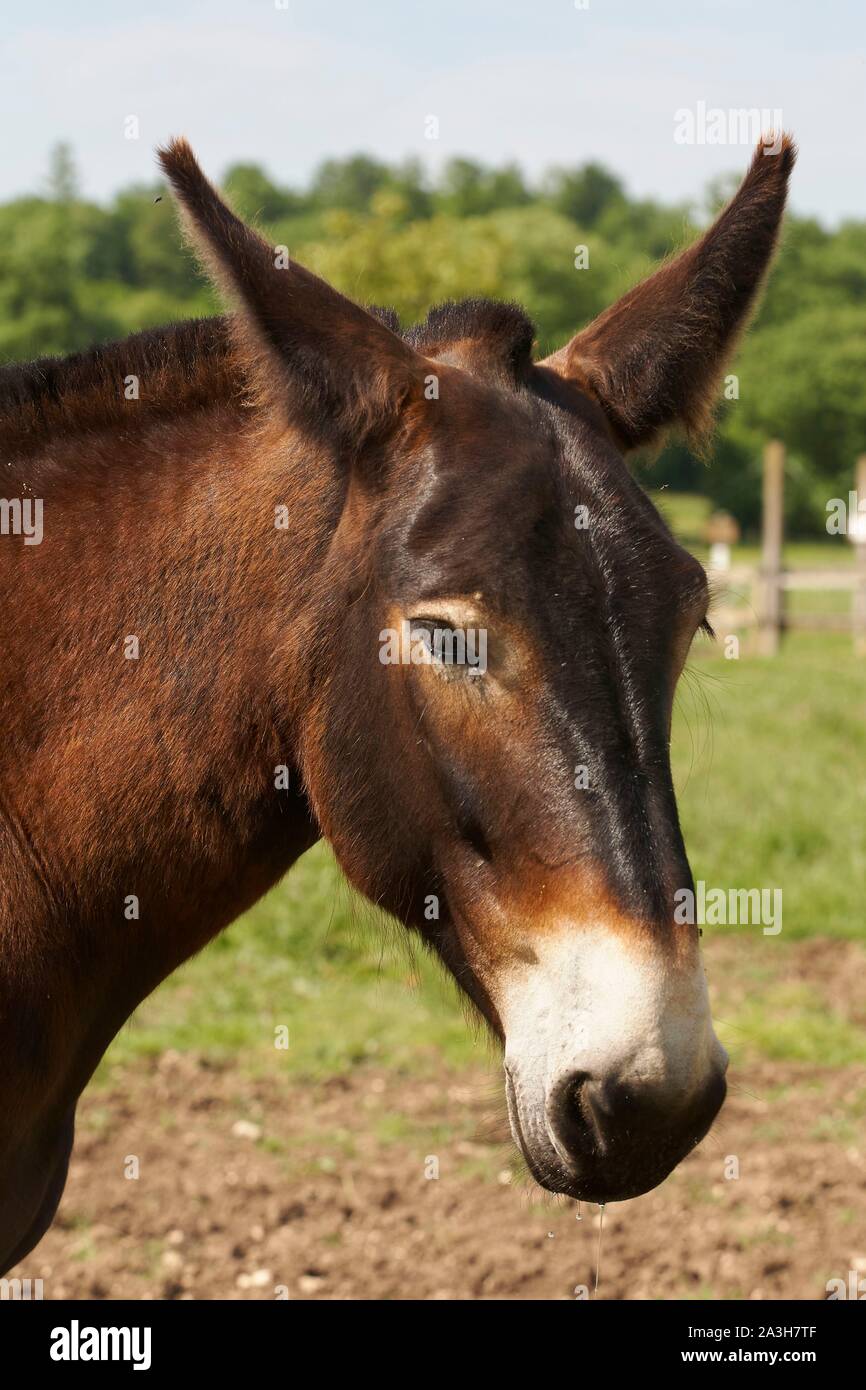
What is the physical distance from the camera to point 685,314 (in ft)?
9.59

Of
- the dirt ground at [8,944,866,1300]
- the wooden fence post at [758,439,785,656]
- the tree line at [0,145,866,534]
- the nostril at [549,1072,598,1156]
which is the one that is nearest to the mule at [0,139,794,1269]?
the nostril at [549,1072,598,1156]

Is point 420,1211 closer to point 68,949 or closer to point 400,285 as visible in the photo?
point 68,949

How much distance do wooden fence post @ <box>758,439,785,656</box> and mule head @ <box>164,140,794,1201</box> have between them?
21156 mm

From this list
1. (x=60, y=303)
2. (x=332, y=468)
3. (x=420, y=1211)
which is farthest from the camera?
(x=60, y=303)

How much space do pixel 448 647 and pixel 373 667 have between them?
21 cm

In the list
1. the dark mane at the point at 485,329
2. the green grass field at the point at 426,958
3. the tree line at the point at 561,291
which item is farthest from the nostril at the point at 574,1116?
the tree line at the point at 561,291

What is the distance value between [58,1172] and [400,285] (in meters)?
29.8

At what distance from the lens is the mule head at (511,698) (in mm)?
2215

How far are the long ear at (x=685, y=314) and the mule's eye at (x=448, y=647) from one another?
2.74ft

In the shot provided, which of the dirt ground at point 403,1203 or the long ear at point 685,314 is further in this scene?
the dirt ground at point 403,1203

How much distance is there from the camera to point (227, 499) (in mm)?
2812

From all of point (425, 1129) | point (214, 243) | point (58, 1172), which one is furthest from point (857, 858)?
point (214, 243)

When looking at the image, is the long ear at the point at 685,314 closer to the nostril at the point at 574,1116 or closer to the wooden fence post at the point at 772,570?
the nostril at the point at 574,1116

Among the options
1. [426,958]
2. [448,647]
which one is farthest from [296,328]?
[426,958]
